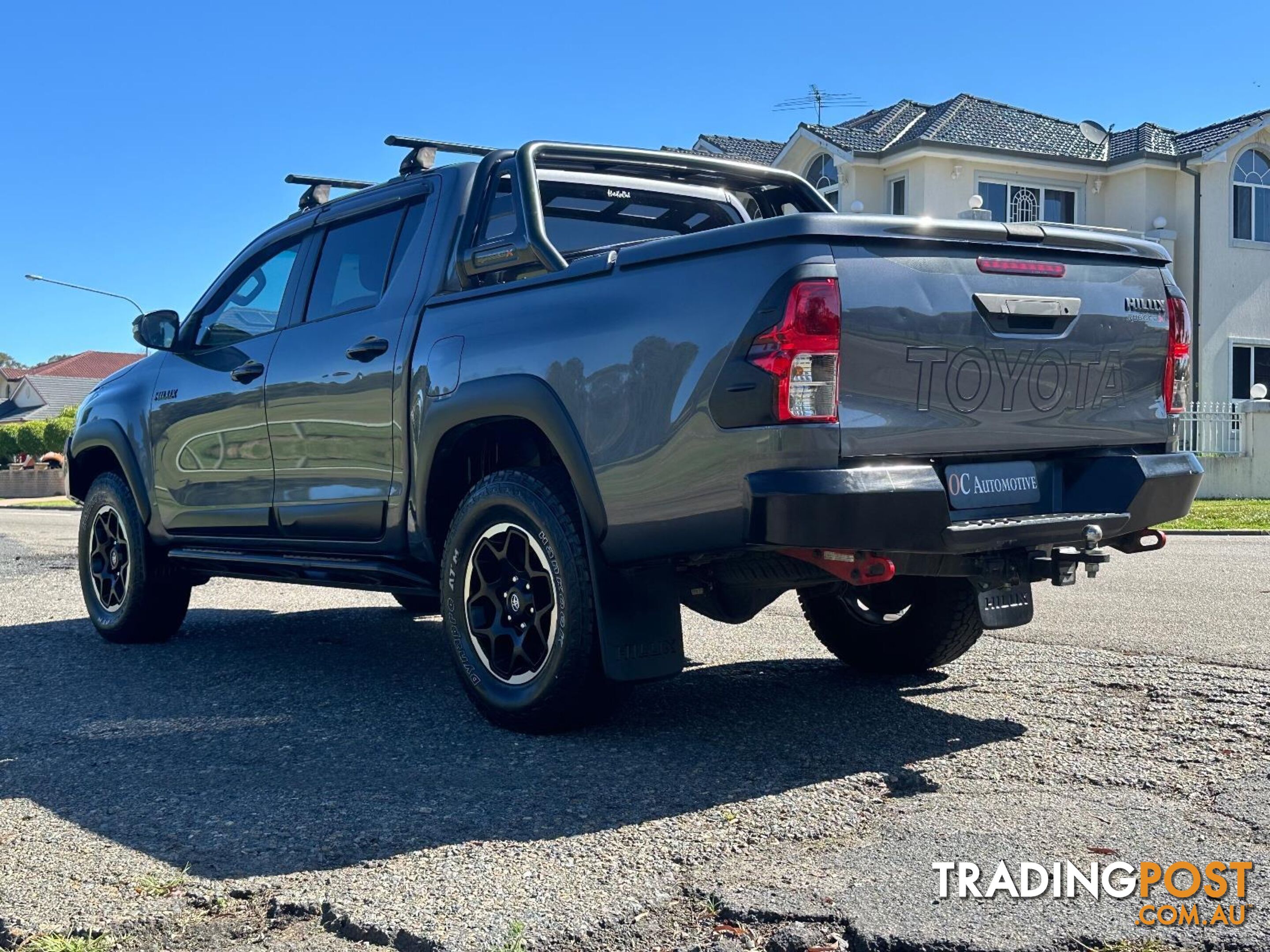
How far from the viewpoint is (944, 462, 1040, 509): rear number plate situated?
13.7 feet

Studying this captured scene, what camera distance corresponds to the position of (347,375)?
565cm

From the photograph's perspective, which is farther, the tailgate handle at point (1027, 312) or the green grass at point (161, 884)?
the tailgate handle at point (1027, 312)

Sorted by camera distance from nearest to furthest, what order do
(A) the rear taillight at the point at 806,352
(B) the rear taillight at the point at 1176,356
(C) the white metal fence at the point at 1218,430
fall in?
(A) the rear taillight at the point at 806,352, (B) the rear taillight at the point at 1176,356, (C) the white metal fence at the point at 1218,430

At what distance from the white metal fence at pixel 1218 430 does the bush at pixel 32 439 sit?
59.0 metres

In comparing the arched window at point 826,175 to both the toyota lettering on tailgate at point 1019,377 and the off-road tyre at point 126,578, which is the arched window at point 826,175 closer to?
the off-road tyre at point 126,578

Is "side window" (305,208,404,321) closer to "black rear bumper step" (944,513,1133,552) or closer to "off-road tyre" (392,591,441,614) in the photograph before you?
"off-road tyre" (392,591,441,614)

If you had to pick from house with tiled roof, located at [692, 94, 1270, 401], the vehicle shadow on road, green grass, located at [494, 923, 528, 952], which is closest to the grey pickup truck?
the vehicle shadow on road

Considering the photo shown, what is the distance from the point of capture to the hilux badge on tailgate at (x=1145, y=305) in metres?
4.68

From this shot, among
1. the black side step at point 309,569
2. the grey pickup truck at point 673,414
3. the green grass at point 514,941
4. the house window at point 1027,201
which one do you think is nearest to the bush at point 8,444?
the house window at point 1027,201

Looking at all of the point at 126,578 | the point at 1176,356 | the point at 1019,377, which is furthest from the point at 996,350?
the point at 126,578

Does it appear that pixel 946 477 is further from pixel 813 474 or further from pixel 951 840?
pixel 951 840

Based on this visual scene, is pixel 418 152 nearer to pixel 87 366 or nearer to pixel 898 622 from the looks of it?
pixel 898 622

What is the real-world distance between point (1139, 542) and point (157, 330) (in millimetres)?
4810

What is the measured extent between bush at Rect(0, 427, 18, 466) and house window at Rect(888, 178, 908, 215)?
54324mm
